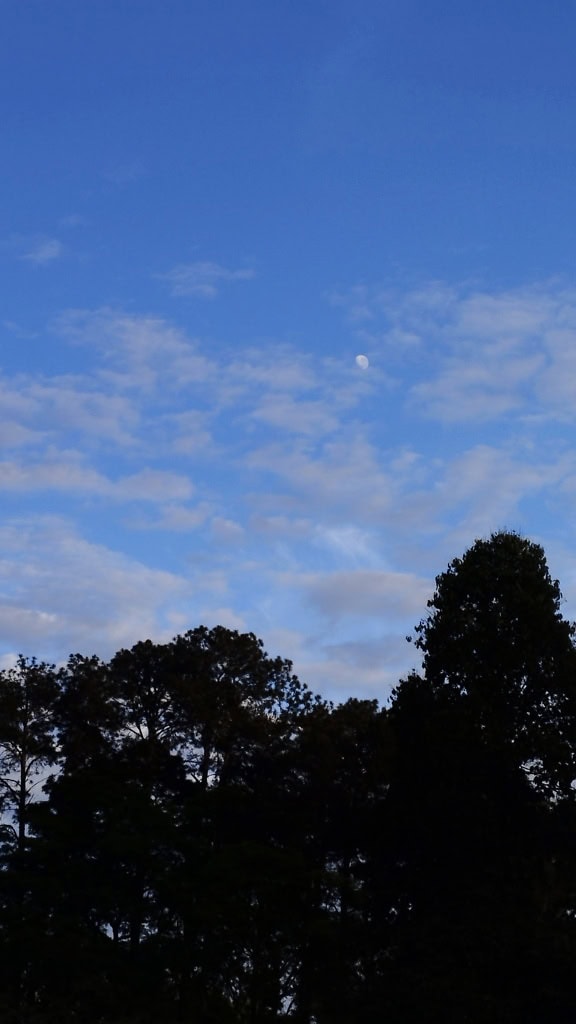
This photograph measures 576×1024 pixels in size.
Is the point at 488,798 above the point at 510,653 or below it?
below

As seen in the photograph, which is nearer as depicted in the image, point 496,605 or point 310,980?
point 496,605

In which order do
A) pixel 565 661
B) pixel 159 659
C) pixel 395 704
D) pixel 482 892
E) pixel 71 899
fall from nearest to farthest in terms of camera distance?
pixel 482 892
pixel 565 661
pixel 395 704
pixel 71 899
pixel 159 659

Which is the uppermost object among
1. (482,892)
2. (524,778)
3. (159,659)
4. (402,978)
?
(159,659)

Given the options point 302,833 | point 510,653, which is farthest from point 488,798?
point 302,833

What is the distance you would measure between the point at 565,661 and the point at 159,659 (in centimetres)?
2231

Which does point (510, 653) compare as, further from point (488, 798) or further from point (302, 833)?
point (302, 833)

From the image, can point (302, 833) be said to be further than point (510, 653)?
Yes

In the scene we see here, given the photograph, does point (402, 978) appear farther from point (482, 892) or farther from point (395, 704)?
point (395, 704)

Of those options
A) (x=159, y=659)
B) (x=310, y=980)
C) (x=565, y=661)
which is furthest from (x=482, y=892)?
(x=159, y=659)

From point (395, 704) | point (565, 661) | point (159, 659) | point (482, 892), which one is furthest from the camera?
point (159, 659)

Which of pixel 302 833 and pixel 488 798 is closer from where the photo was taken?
pixel 488 798

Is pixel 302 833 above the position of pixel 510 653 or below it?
below

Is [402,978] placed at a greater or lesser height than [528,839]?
lesser

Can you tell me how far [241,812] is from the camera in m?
47.9
